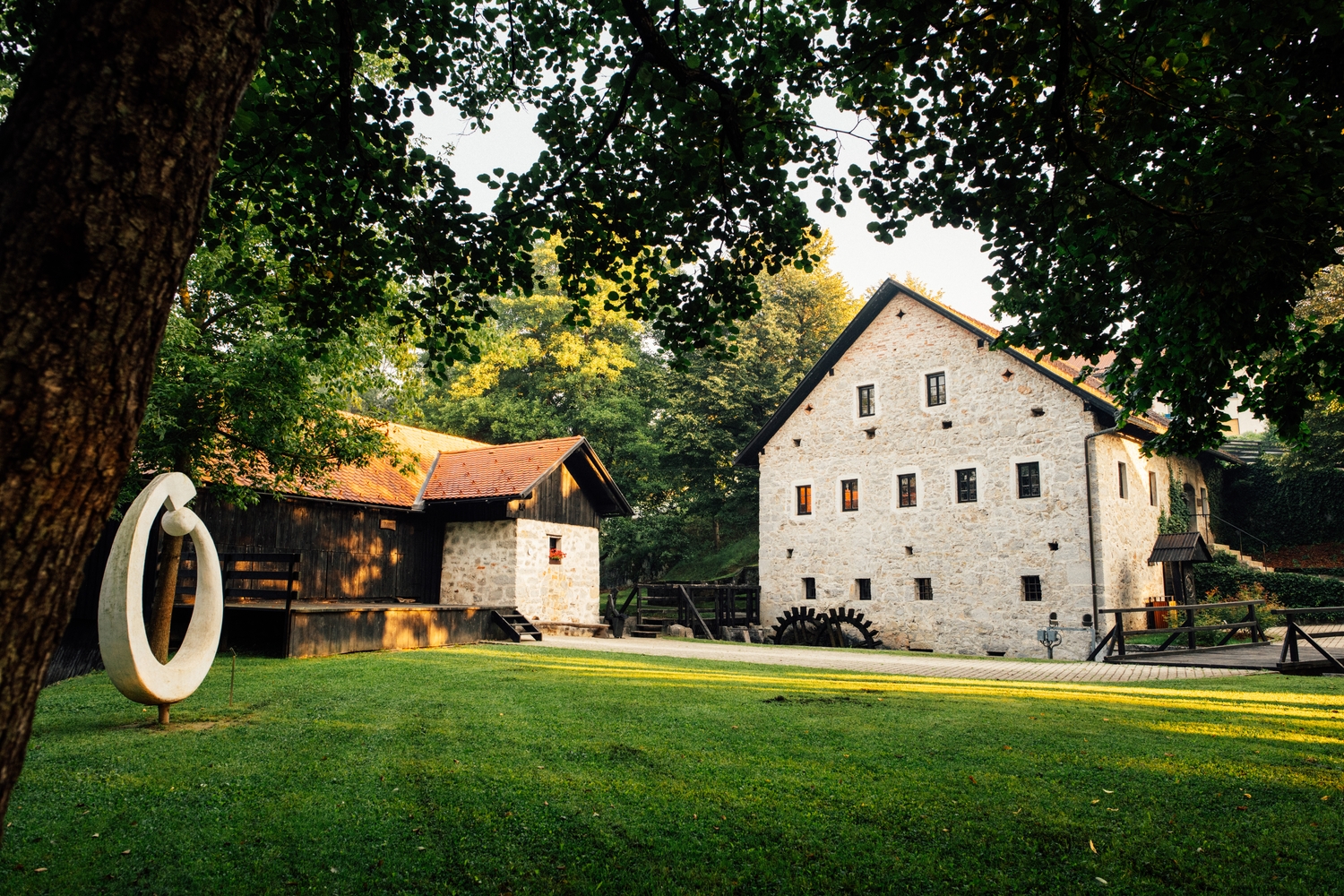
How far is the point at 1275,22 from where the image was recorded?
161 inches

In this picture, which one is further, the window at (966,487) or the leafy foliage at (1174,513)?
the leafy foliage at (1174,513)

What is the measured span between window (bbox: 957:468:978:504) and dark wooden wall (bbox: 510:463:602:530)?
10542 millimetres

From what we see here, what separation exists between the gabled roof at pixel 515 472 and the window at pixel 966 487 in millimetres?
9607

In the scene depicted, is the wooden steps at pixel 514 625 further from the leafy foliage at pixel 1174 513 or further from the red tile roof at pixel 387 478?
the leafy foliage at pixel 1174 513

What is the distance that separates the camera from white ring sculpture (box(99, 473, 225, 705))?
5430 millimetres

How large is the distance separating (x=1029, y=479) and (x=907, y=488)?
3.35 m

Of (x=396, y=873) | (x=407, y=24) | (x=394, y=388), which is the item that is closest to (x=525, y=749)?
(x=396, y=873)

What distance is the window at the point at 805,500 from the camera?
24.2 meters

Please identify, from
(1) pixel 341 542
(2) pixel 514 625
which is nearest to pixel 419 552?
(1) pixel 341 542

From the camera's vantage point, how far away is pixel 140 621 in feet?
18.2

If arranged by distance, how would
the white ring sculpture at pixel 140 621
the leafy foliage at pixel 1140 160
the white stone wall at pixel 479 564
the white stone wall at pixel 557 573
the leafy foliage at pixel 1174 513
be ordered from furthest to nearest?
the leafy foliage at pixel 1174 513, the white stone wall at pixel 557 573, the white stone wall at pixel 479 564, the white ring sculpture at pixel 140 621, the leafy foliage at pixel 1140 160

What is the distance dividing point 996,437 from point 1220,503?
12.5 meters

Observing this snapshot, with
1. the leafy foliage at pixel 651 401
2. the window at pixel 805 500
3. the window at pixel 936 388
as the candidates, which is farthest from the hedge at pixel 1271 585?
the leafy foliage at pixel 651 401

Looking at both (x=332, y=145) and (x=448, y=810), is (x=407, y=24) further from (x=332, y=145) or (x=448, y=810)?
(x=448, y=810)
